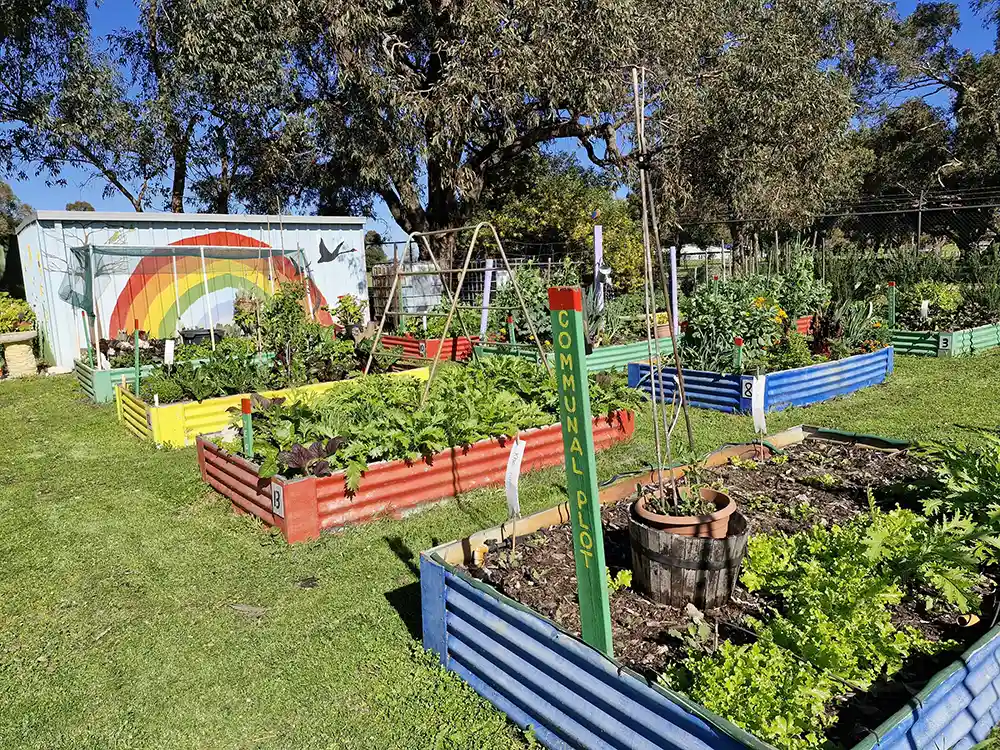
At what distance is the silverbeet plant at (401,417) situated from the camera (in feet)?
15.2

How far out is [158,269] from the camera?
490 inches

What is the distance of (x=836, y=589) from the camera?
2574 mm

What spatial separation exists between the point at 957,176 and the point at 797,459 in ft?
104

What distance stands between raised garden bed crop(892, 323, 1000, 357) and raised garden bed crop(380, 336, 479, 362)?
6.66 m

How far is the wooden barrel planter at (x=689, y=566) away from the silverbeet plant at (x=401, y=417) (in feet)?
7.23

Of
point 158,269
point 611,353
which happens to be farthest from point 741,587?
point 158,269

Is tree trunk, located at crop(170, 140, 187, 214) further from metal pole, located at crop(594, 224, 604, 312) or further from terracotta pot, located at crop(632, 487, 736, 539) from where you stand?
terracotta pot, located at crop(632, 487, 736, 539)

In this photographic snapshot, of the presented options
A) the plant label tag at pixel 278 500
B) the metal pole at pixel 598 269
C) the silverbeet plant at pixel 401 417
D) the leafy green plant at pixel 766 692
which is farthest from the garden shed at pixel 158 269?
the leafy green plant at pixel 766 692

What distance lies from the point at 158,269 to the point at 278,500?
9656mm

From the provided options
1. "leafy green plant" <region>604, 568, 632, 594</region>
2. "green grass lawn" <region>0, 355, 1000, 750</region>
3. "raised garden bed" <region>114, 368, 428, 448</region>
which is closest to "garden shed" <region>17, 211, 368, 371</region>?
"raised garden bed" <region>114, 368, 428, 448</region>

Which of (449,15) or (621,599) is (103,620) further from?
(449,15)

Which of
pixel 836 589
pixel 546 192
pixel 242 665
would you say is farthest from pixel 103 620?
pixel 546 192

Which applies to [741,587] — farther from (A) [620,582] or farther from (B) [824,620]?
(B) [824,620]

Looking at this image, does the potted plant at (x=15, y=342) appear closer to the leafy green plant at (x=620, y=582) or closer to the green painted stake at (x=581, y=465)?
the leafy green plant at (x=620, y=582)
